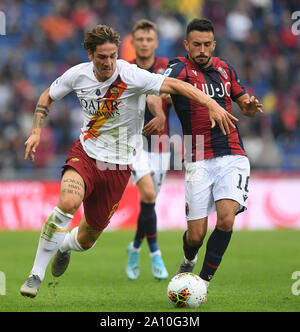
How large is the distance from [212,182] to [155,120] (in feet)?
3.23

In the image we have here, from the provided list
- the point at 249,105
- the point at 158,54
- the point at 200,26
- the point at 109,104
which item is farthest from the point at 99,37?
the point at 158,54

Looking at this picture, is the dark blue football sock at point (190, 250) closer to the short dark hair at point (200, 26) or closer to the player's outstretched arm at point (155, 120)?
the player's outstretched arm at point (155, 120)

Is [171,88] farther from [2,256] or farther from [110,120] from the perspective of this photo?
[2,256]

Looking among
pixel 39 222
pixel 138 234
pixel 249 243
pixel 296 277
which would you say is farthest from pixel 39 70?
pixel 296 277

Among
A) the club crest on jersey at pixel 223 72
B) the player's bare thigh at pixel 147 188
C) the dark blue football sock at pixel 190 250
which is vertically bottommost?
the dark blue football sock at pixel 190 250

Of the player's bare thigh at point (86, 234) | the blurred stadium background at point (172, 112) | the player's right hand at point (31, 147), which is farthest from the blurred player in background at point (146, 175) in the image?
the blurred stadium background at point (172, 112)

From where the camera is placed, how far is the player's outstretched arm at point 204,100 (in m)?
6.40

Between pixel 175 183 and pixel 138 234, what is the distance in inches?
276

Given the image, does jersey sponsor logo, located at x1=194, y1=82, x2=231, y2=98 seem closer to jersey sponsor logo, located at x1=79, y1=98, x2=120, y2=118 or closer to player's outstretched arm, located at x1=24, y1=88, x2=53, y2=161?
jersey sponsor logo, located at x1=79, y1=98, x2=120, y2=118

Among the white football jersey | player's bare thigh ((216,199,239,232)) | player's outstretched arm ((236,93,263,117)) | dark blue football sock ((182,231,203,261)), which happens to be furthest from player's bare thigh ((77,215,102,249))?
player's outstretched arm ((236,93,263,117))

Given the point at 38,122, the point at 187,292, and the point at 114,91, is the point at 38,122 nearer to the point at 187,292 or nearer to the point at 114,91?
the point at 114,91

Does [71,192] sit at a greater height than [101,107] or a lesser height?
lesser

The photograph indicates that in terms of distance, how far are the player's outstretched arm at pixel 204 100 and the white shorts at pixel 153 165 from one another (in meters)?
3.03

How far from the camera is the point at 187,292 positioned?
21.4ft
